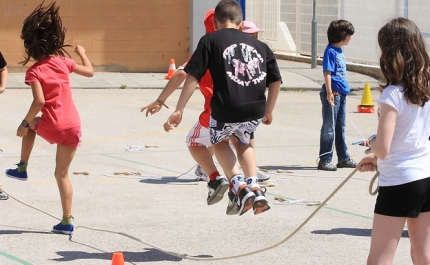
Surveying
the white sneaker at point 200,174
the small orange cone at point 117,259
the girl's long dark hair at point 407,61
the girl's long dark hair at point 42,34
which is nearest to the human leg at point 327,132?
the white sneaker at point 200,174

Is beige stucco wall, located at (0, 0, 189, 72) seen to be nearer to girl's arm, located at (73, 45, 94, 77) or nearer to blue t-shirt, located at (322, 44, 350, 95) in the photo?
blue t-shirt, located at (322, 44, 350, 95)

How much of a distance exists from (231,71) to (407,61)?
203 cm

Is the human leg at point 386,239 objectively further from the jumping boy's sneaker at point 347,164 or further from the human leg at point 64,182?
the jumping boy's sneaker at point 347,164

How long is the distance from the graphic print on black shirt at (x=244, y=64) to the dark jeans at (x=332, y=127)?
12.8 ft

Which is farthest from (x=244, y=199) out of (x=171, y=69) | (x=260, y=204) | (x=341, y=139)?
(x=171, y=69)

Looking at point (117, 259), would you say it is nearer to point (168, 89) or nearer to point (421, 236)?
point (168, 89)

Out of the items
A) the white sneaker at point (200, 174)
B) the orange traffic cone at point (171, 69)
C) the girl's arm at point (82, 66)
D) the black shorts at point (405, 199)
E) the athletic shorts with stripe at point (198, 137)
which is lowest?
the orange traffic cone at point (171, 69)

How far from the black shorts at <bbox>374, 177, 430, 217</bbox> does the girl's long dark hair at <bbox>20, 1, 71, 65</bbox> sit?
131 inches

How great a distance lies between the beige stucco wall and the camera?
21.0m

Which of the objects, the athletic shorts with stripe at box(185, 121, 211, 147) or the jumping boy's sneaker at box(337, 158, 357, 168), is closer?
the athletic shorts with stripe at box(185, 121, 211, 147)

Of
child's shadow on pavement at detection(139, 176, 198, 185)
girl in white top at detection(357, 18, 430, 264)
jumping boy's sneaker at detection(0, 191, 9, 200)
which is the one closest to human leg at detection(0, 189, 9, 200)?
jumping boy's sneaker at detection(0, 191, 9, 200)

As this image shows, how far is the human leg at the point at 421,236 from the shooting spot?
4699 millimetres

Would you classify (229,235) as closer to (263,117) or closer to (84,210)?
(263,117)

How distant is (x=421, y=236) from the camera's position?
472cm
